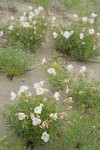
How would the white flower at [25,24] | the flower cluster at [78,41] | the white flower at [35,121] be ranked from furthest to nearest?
the flower cluster at [78,41], the white flower at [25,24], the white flower at [35,121]

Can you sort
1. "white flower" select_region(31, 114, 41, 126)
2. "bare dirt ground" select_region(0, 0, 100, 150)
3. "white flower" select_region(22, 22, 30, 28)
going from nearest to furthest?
"white flower" select_region(31, 114, 41, 126) < "bare dirt ground" select_region(0, 0, 100, 150) < "white flower" select_region(22, 22, 30, 28)

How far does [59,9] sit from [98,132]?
492 centimetres

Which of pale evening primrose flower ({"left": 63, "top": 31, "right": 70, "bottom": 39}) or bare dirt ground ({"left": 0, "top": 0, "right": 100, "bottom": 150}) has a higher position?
pale evening primrose flower ({"left": 63, "top": 31, "right": 70, "bottom": 39})

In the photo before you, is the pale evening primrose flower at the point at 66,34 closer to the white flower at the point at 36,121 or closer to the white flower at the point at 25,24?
the white flower at the point at 25,24

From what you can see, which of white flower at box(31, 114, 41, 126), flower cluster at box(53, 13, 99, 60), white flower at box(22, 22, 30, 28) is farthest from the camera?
flower cluster at box(53, 13, 99, 60)

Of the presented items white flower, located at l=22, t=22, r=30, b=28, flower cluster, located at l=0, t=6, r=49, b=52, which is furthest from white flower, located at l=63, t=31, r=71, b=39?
white flower, located at l=22, t=22, r=30, b=28

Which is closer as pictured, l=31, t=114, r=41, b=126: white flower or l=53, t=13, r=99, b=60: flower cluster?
l=31, t=114, r=41, b=126: white flower

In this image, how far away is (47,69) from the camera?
6.02 metres

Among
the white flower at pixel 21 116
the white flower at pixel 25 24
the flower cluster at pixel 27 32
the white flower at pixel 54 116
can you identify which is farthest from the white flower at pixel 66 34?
the white flower at pixel 21 116

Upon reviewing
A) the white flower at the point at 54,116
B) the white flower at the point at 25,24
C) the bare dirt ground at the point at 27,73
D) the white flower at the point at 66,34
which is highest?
the white flower at the point at 25,24

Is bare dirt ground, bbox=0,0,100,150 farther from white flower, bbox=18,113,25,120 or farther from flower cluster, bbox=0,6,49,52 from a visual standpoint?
white flower, bbox=18,113,25,120

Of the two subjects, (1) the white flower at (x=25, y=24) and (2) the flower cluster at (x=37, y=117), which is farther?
(1) the white flower at (x=25, y=24)

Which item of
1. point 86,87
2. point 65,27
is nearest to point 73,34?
point 65,27

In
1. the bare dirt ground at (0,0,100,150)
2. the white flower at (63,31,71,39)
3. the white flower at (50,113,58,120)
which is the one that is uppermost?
the white flower at (63,31,71,39)
